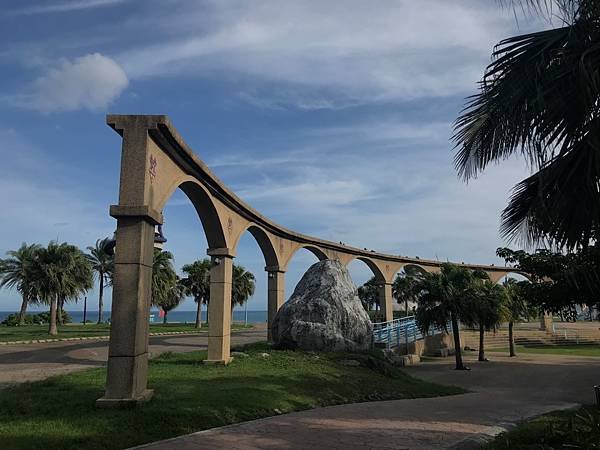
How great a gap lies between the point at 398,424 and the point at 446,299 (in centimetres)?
1348

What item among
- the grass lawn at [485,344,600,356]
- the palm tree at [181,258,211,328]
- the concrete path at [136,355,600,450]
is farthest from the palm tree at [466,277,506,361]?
the palm tree at [181,258,211,328]

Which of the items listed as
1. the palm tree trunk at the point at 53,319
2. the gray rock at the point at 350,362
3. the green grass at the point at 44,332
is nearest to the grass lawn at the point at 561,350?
the gray rock at the point at 350,362

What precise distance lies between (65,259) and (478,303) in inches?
921

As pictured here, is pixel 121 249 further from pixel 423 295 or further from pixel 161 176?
pixel 423 295

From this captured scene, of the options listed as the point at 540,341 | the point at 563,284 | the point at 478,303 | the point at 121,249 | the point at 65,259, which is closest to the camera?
the point at 121,249

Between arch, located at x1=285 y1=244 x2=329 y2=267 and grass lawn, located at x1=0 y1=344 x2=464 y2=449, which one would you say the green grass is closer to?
arch, located at x1=285 y1=244 x2=329 y2=267

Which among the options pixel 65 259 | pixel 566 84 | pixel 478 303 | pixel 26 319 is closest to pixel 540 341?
pixel 478 303

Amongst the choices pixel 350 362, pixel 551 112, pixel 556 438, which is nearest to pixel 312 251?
pixel 350 362

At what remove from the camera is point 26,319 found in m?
50.7

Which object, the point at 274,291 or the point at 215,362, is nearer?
the point at 215,362

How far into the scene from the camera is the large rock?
56.6 feet

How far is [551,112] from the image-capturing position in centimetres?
432

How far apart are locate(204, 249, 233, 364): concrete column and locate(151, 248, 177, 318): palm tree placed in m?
25.9

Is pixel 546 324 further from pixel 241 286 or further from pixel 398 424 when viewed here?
pixel 398 424
